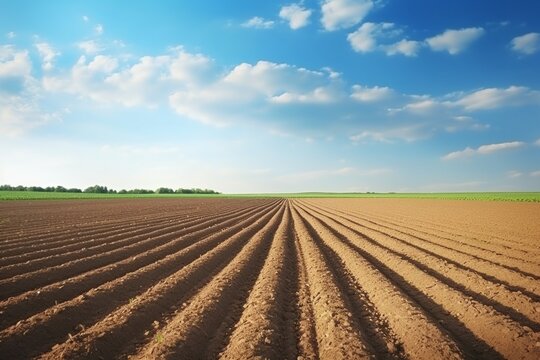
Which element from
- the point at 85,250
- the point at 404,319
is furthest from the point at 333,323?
the point at 85,250

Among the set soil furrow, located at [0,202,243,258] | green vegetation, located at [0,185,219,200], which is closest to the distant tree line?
green vegetation, located at [0,185,219,200]

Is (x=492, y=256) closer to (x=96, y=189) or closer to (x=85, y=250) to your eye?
(x=85, y=250)

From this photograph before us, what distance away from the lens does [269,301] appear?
21.0ft

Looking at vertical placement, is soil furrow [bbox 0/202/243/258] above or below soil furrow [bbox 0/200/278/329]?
above

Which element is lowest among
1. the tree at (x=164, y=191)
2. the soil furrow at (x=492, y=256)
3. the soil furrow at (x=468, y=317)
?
the soil furrow at (x=468, y=317)

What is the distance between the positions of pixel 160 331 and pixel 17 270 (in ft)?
18.9

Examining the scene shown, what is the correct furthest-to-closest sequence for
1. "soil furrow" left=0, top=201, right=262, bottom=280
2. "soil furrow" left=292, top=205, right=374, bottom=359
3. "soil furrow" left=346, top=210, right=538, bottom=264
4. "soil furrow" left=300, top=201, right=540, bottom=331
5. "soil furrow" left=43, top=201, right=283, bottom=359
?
"soil furrow" left=346, top=210, right=538, bottom=264, "soil furrow" left=0, top=201, right=262, bottom=280, "soil furrow" left=300, top=201, right=540, bottom=331, "soil furrow" left=43, top=201, right=283, bottom=359, "soil furrow" left=292, top=205, right=374, bottom=359

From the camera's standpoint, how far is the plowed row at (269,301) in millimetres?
4680

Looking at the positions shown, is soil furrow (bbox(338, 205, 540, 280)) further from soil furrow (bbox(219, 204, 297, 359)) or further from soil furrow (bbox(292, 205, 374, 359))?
soil furrow (bbox(219, 204, 297, 359))

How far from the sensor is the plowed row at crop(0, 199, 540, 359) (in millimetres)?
4680

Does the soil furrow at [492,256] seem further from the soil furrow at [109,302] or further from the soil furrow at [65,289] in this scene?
the soil furrow at [65,289]

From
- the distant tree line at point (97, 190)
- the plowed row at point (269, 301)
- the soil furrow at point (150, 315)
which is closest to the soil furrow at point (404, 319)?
the plowed row at point (269, 301)

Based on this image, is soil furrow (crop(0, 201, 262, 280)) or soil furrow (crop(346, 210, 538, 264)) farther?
soil furrow (crop(346, 210, 538, 264))

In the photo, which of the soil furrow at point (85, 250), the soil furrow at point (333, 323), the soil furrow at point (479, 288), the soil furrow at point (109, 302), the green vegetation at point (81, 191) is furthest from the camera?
the green vegetation at point (81, 191)
